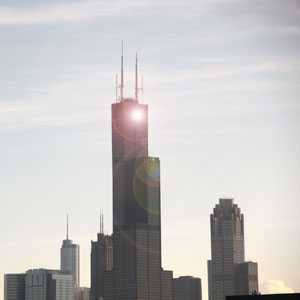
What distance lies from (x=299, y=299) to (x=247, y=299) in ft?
18.3

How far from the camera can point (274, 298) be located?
11556cm

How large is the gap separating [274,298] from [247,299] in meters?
3.37

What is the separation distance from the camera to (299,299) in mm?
114250

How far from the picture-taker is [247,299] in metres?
114

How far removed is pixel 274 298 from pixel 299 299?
2.84 meters
